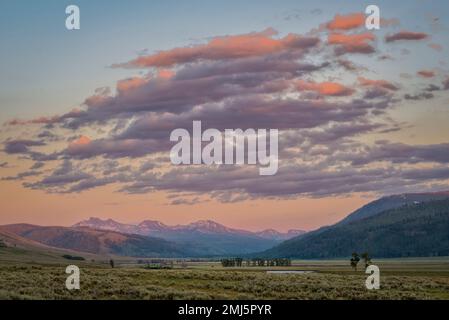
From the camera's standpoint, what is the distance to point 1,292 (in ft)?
207
